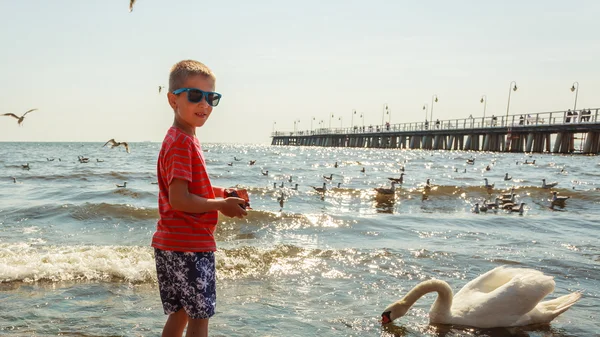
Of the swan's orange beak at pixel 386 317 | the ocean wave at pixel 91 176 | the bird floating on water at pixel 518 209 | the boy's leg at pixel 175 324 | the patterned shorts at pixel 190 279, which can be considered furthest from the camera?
the ocean wave at pixel 91 176

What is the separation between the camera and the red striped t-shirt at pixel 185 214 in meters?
2.87

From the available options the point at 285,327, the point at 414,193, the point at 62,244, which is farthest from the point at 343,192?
the point at 285,327

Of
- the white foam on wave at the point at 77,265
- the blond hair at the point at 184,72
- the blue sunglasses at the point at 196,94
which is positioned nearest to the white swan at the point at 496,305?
the blue sunglasses at the point at 196,94

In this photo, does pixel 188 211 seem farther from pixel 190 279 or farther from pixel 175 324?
pixel 175 324

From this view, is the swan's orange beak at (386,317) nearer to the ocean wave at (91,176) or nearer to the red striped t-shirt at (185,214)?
the red striped t-shirt at (185,214)

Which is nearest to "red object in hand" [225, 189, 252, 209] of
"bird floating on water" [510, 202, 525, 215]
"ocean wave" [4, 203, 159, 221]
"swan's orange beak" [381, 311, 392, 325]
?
"swan's orange beak" [381, 311, 392, 325]

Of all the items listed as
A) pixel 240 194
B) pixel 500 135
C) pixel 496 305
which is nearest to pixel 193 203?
pixel 240 194

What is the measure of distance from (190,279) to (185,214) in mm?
365

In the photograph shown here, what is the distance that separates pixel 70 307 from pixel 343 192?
1480 cm

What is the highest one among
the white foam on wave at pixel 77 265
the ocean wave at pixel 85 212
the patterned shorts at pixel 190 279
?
the patterned shorts at pixel 190 279

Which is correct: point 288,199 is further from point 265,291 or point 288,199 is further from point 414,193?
point 265,291

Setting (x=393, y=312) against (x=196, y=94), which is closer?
(x=196, y=94)

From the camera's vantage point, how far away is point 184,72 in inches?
117

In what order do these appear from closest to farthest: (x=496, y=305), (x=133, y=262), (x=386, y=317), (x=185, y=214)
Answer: (x=185, y=214) → (x=386, y=317) → (x=496, y=305) → (x=133, y=262)
